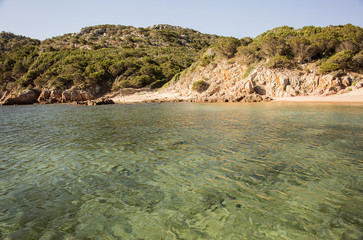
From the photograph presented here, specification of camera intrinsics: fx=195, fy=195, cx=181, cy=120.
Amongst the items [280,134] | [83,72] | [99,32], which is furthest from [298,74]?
[99,32]

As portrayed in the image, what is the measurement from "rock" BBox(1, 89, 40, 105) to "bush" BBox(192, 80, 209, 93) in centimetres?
4959

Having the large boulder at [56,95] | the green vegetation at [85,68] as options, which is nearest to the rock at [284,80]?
the green vegetation at [85,68]

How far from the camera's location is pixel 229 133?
11477 mm

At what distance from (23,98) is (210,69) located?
5607cm

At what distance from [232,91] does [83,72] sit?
165 ft

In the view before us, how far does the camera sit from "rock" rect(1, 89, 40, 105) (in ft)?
184

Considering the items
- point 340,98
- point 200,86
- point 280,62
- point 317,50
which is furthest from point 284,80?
point 200,86

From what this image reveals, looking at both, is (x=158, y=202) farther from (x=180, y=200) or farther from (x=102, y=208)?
(x=102, y=208)

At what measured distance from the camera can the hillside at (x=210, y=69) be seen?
3841 centimetres

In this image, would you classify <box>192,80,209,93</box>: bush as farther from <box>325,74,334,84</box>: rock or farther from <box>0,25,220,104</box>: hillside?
<box>325,74,334,84</box>: rock

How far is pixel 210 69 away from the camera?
5528cm

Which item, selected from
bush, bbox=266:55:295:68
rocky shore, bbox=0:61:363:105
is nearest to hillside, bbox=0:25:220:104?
rocky shore, bbox=0:61:363:105

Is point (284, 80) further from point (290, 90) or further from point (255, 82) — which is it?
point (255, 82)

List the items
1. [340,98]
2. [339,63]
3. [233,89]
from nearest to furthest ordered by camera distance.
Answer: [340,98]
[339,63]
[233,89]
